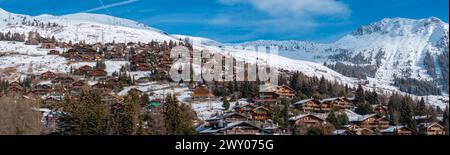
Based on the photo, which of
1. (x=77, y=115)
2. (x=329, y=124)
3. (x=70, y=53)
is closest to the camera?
(x=77, y=115)

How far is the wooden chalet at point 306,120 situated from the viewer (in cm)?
4178

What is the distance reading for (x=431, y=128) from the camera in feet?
144

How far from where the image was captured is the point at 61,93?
60.3 metres

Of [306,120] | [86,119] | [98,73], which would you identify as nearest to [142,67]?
[98,73]

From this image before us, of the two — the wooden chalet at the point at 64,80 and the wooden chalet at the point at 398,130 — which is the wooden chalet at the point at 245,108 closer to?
the wooden chalet at the point at 398,130

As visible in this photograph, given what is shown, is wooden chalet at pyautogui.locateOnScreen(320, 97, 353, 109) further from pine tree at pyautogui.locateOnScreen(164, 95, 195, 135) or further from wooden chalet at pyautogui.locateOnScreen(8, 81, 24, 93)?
wooden chalet at pyautogui.locateOnScreen(8, 81, 24, 93)

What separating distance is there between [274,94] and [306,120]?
1639 centimetres

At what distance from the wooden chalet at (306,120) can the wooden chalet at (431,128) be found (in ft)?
26.9

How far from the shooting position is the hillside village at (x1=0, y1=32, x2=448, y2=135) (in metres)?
33.8

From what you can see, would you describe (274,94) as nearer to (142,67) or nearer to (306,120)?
(306,120)

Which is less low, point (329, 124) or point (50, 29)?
point (50, 29)
